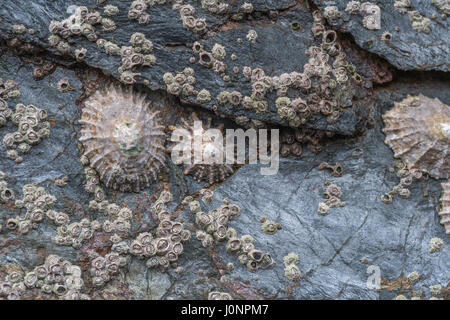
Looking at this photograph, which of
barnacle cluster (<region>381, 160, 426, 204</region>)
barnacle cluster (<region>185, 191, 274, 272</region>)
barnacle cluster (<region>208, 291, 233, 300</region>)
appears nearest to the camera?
barnacle cluster (<region>208, 291, 233, 300</region>)

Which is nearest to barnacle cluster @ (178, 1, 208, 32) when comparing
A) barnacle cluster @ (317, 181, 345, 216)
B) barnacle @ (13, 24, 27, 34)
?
barnacle @ (13, 24, 27, 34)

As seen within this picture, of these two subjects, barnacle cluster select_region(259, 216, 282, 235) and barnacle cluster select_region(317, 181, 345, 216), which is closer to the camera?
barnacle cluster select_region(259, 216, 282, 235)

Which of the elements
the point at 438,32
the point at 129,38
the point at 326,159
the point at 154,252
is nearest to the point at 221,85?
the point at 129,38

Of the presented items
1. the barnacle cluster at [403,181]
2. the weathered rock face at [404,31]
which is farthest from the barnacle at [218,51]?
the barnacle cluster at [403,181]

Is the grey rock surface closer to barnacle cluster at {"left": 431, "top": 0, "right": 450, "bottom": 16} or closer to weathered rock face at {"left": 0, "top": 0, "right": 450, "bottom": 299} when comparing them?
weathered rock face at {"left": 0, "top": 0, "right": 450, "bottom": 299}

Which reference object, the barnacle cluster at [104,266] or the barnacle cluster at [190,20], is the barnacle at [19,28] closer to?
the barnacle cluster at [190,20]
